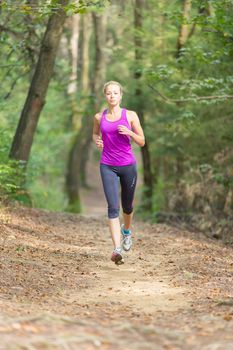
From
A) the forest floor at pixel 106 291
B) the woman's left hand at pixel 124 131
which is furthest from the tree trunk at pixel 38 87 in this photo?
the woman's left hand at pixel 124 131

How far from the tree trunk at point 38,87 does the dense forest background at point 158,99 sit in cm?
2

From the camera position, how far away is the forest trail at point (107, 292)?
4996 mm

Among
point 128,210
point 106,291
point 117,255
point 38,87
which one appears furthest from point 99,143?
point 38,87

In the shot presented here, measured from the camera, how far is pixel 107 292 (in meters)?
7.56

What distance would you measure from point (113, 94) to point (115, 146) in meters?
0.67

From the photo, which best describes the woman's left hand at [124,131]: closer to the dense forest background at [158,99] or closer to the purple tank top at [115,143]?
the purple tank top at [115,143]

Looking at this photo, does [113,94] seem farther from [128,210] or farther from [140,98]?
[140,98]

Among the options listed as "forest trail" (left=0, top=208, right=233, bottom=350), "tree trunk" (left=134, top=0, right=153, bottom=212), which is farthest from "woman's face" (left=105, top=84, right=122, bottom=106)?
"tree trunk" (left=134, top=0, right=153, bottom=212)

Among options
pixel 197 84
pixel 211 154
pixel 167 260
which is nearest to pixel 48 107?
pixel 211 154

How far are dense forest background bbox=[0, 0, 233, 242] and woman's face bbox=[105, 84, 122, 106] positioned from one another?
53.0 inches

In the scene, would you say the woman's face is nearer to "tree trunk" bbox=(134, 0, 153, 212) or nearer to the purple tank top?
the purple tank top

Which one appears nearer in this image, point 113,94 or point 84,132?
point 113,94

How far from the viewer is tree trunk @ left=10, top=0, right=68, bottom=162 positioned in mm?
15156

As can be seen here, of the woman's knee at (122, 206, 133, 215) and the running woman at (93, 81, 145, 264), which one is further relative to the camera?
the woman's knee at (122, 206, 133, 215)
